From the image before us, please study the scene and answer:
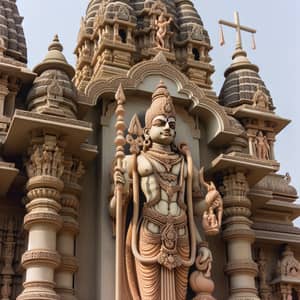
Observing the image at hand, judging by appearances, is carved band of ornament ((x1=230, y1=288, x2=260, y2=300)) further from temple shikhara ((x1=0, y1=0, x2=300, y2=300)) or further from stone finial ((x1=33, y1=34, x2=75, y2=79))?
stone finial ((x1=33, y1=34, x2=75, y2=79))

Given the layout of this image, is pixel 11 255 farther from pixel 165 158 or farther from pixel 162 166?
pixel 165 158

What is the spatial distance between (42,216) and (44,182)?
558 mm

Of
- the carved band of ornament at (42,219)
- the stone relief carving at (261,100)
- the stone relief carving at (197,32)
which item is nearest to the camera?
the carved band of ornament at (42,219)

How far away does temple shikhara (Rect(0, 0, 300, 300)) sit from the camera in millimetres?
9859

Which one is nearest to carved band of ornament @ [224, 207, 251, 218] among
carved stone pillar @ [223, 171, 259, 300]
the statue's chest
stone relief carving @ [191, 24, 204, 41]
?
carved stone pillar @ [223, 171, 259, 300]

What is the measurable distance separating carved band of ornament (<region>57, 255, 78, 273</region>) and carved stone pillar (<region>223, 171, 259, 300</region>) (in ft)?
9.47

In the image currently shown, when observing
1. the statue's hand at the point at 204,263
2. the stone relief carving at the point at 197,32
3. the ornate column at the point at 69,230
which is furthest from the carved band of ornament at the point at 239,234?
the stone relief carving at the point at 197,32

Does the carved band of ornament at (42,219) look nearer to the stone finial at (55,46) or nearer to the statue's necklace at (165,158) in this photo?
the statue's necklace at (165,158)

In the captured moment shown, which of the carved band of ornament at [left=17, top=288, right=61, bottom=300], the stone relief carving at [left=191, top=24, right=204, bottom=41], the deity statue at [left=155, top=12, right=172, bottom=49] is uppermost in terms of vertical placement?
the stone relief carving at [left=191, top=24, right=204, bottom=41]

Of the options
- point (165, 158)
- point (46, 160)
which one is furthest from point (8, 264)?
point (165, 158)

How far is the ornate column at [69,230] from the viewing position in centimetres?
978

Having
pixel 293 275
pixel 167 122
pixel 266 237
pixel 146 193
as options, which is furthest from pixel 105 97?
pixel 293 275

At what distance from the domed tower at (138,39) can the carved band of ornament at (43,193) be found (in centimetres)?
360

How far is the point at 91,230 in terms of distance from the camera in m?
10.7
